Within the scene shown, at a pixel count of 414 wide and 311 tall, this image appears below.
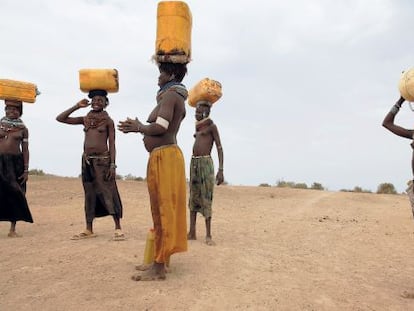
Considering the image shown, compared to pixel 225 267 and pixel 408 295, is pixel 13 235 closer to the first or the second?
pixel 225 267

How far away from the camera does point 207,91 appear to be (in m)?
6.89

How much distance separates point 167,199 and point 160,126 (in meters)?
0.74

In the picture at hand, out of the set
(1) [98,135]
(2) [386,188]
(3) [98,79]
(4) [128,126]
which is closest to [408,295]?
(4) [128,126]

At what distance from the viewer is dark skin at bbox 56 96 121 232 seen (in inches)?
264

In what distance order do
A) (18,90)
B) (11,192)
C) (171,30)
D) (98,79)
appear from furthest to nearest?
1. (11,192)
2. (18,90)
3. (98,79)
4. (171,30)

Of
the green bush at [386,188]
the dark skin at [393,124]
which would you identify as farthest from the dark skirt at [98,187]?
the green bush at [386,188]

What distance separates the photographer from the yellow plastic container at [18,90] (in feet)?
23.1

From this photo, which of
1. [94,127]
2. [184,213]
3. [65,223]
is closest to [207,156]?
[94,127]

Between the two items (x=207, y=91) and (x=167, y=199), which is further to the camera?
(x=207, y=91)

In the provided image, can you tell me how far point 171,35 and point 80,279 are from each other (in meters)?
2.60

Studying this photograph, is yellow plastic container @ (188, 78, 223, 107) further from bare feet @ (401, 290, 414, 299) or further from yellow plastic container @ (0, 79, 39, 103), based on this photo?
bare feet @ (401, 290, 414, 299)

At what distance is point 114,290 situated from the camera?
420cm

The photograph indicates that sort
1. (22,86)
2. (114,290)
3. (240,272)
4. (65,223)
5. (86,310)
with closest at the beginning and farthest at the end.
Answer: (86,310) → (114,290) → (240,272) → (22,86) → (65,223)

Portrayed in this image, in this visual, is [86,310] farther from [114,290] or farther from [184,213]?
[184,213]
